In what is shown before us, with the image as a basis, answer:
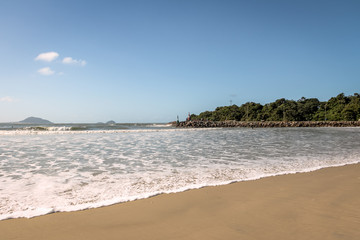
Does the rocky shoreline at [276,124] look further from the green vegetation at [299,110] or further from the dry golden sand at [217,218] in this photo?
the dry golden sand at [217,218]

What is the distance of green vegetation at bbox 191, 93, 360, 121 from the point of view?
64.9 m

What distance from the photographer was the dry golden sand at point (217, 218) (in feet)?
7.73

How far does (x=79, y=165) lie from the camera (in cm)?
610

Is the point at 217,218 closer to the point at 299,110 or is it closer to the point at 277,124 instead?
the point at 277,124

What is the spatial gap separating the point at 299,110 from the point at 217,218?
86415 mm

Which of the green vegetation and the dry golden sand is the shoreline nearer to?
the green vegetation

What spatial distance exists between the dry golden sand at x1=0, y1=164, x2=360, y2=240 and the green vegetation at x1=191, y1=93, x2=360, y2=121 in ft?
241

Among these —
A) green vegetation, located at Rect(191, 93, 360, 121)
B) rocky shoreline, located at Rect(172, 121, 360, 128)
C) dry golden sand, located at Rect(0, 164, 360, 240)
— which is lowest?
dry golden sand, located at Rect(0, 164, 360, 240)

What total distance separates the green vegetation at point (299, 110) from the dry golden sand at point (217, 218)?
7335cm

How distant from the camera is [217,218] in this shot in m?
2.75

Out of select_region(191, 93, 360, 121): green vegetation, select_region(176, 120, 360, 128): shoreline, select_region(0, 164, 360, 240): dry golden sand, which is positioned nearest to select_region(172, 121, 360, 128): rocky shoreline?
select_region(176, 120, 360, 128): shoreline

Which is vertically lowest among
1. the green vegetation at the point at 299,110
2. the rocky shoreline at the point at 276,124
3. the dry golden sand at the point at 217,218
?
the dry golden sand at the point at 217,218

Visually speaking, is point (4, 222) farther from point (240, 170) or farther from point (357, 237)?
point (240, 170)

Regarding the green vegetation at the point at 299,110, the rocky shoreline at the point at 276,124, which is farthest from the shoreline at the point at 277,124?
the green vegetation at the point at 299,110
